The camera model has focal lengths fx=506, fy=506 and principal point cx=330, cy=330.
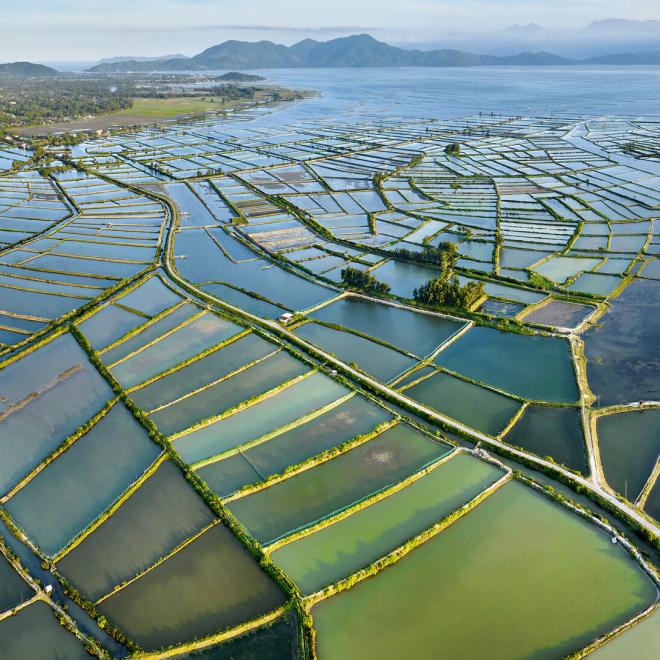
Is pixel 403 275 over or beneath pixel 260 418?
beneath

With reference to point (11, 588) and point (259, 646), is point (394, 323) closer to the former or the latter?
point (259, 646)

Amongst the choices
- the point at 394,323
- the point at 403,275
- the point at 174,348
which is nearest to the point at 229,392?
the point at 174,348

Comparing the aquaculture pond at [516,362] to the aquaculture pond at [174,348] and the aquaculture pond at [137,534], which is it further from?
the aquaculture pond at [137,534]

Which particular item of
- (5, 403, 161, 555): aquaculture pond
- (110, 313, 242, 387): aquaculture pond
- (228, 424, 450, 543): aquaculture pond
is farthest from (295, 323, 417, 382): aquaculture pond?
(5, 403, 161, 555): aquaculture pond

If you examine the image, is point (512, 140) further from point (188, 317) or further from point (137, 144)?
point (188, 317)

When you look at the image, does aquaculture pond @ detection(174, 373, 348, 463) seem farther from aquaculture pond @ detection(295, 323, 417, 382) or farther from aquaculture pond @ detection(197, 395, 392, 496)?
aquaculture pond @ detection(295, 323, 417, 382)

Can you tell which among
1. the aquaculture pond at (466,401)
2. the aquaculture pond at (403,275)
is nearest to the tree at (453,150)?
the aquaculture pond at (403,275)

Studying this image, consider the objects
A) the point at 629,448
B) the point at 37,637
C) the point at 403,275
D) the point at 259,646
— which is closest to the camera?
the point at 259,646
